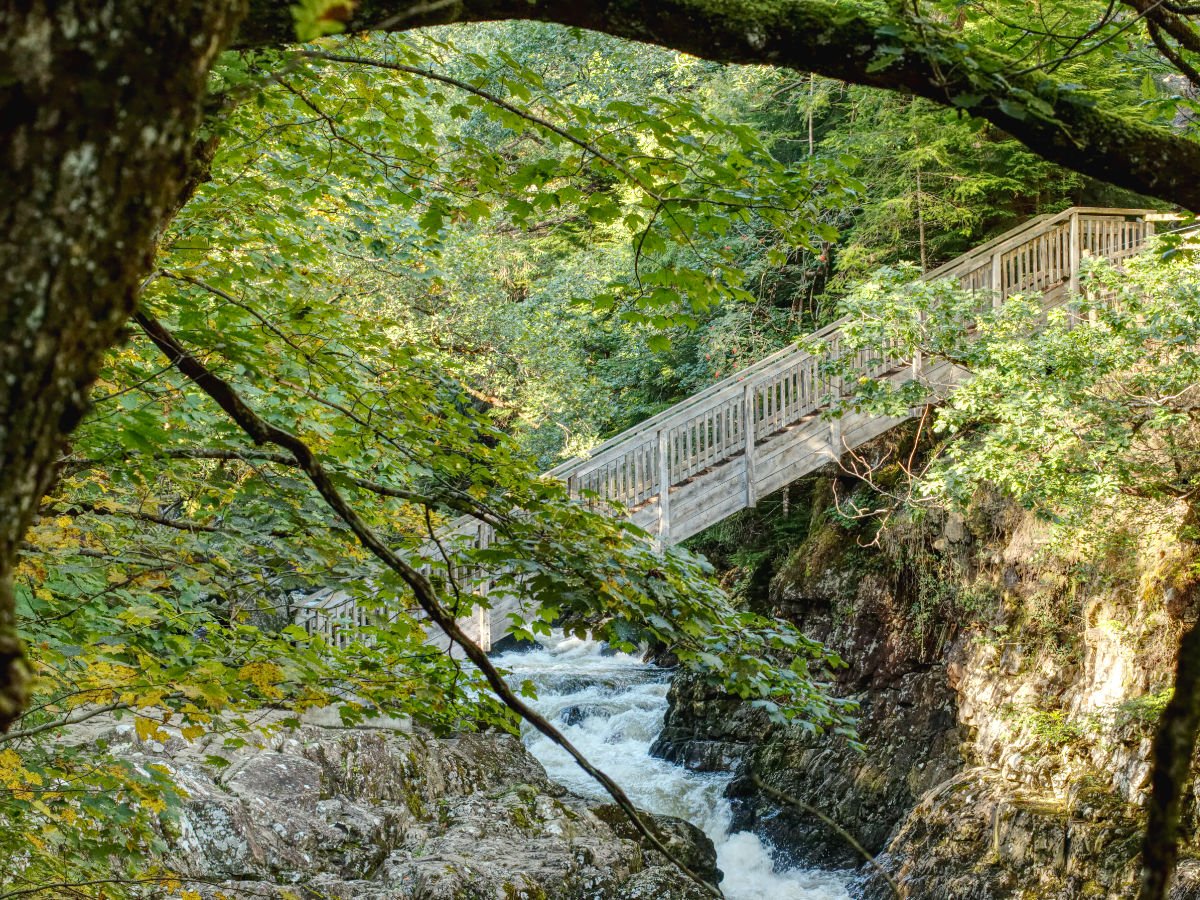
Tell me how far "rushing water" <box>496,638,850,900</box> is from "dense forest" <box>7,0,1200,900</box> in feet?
0.82

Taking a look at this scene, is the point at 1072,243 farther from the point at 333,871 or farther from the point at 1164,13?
the point at 333,871

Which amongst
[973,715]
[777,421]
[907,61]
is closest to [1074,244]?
A: [777,421]

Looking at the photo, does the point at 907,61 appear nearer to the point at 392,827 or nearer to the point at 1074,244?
the point at 392,827

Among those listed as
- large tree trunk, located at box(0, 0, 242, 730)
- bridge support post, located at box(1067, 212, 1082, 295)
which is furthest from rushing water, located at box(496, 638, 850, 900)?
large tree trunk, located at box(0, 0, 242, 730)

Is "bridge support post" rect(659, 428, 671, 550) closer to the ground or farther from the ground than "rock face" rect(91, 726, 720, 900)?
farther from the ground

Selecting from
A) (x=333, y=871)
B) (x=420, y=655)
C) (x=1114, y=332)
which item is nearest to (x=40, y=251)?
(x=420, y=655)

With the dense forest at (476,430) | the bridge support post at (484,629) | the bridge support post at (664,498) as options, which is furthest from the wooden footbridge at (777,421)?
the bridge support post at (484,629)

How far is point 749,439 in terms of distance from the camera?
1052 centimetres

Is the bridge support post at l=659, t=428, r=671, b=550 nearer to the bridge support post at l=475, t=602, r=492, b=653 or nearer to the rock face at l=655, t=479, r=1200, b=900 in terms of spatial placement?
the bridge support post at l=475, t=602, r=492, b=653

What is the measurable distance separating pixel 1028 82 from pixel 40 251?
7.46 ft

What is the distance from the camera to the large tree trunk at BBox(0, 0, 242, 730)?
84cm

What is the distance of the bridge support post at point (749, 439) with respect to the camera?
10.5m

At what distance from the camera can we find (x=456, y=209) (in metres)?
3.54

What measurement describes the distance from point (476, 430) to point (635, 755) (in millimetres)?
8387
